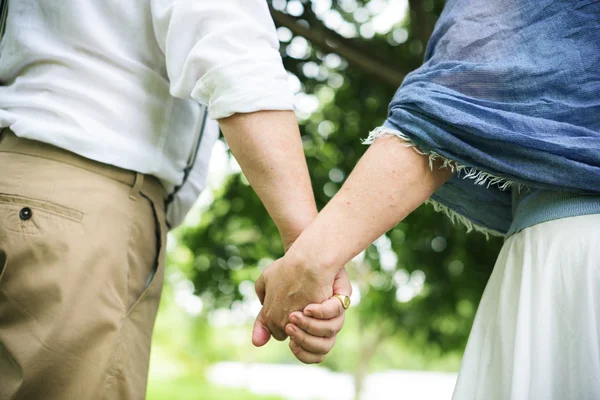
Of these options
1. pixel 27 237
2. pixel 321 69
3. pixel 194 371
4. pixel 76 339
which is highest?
pixel 27 237

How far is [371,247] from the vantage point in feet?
14.7

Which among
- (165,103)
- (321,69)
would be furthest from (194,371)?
(165,103)

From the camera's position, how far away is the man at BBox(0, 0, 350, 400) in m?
1.54

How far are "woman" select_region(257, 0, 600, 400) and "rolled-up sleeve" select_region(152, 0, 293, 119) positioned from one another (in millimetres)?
329

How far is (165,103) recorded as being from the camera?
6.03ft

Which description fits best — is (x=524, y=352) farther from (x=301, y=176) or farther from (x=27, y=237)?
(x=27, y=237)

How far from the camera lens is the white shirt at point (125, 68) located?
1634 millimetres

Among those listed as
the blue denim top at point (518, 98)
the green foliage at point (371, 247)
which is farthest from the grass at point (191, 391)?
the blue denim top at point (518, 98)

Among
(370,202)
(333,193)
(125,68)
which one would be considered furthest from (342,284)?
(333,193)

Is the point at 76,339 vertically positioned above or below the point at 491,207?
below

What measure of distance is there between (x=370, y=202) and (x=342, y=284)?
33 cm

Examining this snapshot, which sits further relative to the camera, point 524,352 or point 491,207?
point 491,207

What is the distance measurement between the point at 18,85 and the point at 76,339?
71cm

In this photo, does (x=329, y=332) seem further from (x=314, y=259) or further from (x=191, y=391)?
(x=191, y=391)
